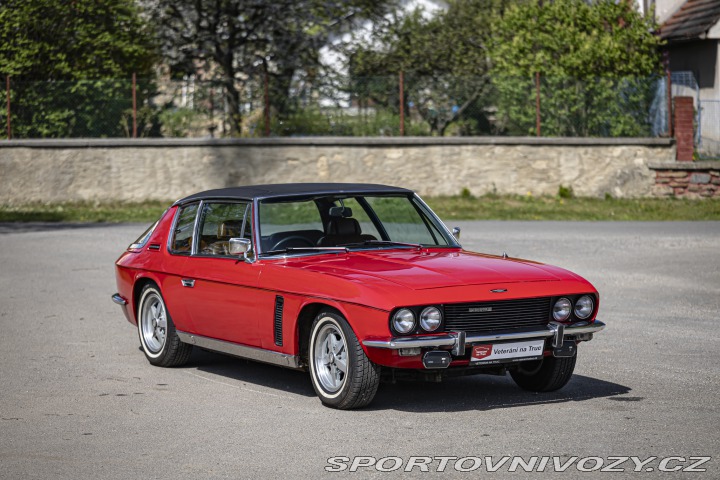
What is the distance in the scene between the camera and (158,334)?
31.2ft

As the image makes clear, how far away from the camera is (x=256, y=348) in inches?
324

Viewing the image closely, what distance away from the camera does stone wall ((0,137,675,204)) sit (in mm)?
27359

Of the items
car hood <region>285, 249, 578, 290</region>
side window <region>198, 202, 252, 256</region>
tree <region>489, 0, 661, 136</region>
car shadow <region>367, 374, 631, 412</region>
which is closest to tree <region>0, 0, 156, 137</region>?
tree <region>489, 0, 661, 136</region>

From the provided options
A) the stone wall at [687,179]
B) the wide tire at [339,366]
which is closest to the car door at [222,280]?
the wide tire at [339,366]

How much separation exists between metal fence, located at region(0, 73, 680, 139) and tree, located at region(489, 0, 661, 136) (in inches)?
1.1

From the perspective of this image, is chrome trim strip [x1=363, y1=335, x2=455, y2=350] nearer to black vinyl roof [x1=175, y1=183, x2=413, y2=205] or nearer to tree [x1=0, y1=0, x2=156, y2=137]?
black vinyl roof [x1=175, y1=183, x2=413, y2=205]

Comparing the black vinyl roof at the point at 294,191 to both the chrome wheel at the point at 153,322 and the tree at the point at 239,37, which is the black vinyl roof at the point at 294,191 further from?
the tree at the point at 239,37

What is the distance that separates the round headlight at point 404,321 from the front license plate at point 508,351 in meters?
0.42

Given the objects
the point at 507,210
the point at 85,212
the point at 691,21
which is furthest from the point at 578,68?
the point at 85,212

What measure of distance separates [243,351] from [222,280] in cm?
54

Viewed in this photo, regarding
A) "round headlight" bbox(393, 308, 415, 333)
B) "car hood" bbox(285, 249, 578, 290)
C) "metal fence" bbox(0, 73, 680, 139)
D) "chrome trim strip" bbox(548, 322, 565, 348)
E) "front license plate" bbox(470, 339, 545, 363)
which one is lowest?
"front license plate" bbox(470, 339, 545, 363)

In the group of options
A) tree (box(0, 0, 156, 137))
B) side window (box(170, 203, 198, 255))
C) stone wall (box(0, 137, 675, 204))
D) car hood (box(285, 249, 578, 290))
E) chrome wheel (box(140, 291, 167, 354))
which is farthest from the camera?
tree (box(0, 0, 156, 137))

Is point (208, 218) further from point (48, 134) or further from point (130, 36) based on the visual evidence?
point (130, 36)

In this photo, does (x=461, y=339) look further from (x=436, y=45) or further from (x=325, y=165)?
(x=436, y=45)
